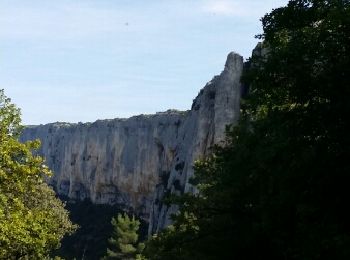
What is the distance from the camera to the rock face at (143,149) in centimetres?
6519

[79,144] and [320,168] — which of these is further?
[79,144]

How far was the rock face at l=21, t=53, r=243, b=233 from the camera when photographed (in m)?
Result: 65.2

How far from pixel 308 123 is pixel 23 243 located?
25.3ft

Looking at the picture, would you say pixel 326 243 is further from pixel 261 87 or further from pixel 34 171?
pixel 34 171

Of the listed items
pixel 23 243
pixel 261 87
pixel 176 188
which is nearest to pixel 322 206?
pixel 261 87

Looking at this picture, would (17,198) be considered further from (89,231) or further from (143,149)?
(143,149)

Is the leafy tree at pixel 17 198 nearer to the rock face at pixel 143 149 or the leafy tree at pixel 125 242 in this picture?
the rock face at pixel 143 149

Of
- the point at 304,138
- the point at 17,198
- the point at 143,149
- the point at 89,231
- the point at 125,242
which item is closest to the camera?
the point at 304,138

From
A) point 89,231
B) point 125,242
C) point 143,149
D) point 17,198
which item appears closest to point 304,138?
point 17,198

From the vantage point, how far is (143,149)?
10556cm

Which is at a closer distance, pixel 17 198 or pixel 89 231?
pixel 17 198

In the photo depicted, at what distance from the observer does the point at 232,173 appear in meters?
16.3

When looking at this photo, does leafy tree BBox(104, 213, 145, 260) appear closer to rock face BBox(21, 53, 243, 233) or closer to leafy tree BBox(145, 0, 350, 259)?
rock face BBox(21, 53, 243, 233)

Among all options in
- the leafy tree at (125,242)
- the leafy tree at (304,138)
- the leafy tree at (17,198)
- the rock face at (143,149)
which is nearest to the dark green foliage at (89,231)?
the rock face at (143,149)
